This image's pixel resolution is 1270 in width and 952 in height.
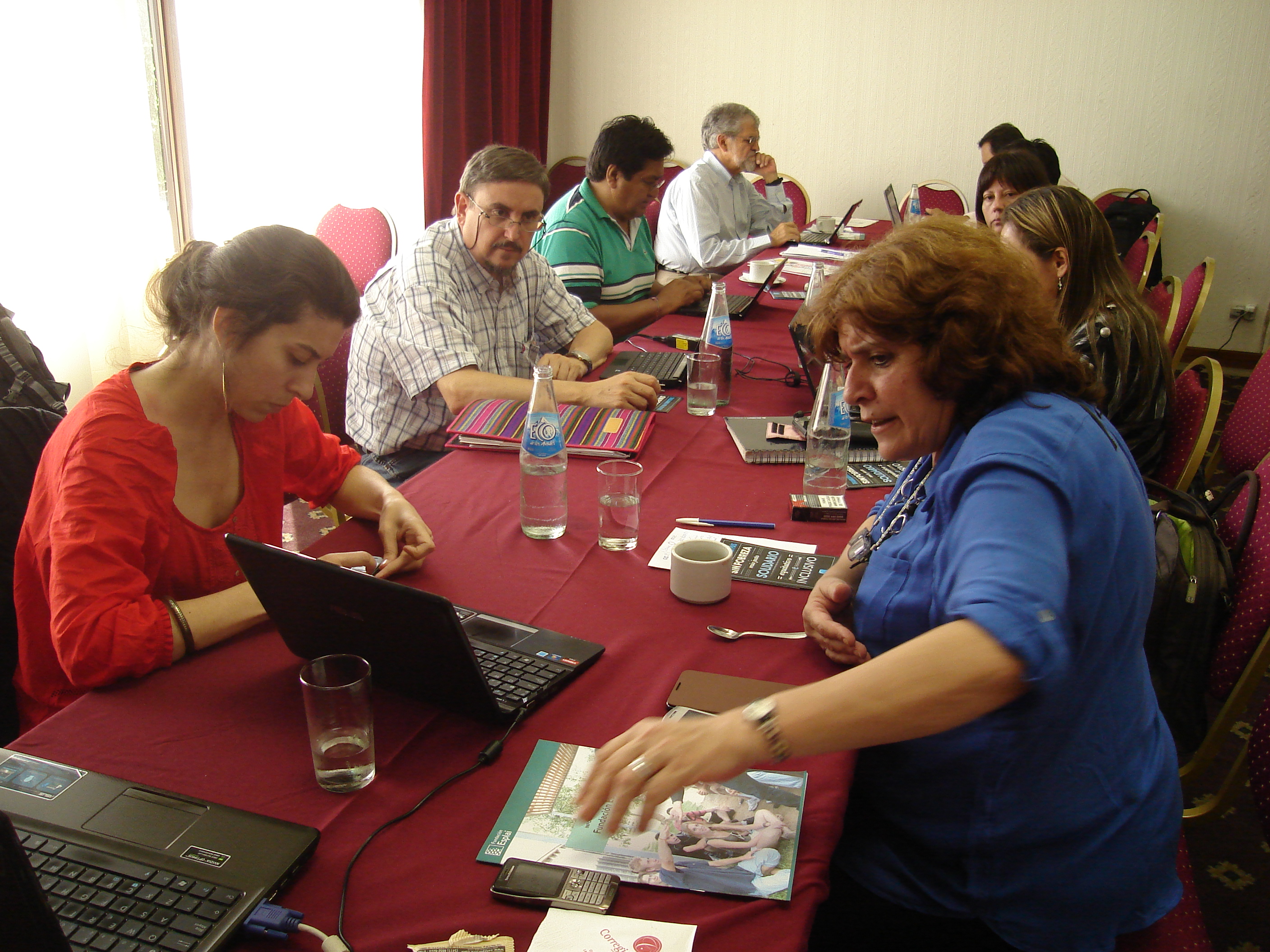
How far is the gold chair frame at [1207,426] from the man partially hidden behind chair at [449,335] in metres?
1.17

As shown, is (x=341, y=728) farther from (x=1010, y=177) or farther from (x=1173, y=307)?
(x=1010, y=177)

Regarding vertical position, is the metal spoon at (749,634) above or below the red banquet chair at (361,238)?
below

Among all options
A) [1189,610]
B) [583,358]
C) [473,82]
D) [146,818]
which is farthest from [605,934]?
[473,82]

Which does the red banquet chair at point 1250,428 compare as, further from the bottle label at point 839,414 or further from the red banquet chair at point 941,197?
the red banquet chair at point 941,197

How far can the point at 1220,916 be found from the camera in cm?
184

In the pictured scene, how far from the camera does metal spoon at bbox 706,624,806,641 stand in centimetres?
123

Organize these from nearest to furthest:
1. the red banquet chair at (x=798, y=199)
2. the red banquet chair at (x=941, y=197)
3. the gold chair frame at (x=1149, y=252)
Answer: the gold chair frame at (x=1149, y=252) < the red banquet chair at (x=941, y=197) < the red banquet chair at (x=798, y=199)

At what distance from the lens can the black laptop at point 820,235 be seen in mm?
4477

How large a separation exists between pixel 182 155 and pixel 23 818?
3.06m

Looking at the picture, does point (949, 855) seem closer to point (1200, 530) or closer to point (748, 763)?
point (748, 763)

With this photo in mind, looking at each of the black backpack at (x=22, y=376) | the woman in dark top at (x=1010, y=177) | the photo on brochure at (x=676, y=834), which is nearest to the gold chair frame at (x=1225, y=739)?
the photo on brochure at (x=676, y=834)

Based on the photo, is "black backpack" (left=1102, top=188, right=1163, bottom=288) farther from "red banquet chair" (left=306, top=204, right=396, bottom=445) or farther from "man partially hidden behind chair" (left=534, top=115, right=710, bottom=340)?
"red banquet chair" (left=306, top=204, right=396, bottom=445)

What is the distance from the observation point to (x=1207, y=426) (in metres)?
1.95

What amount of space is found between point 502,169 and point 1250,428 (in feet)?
6.28
